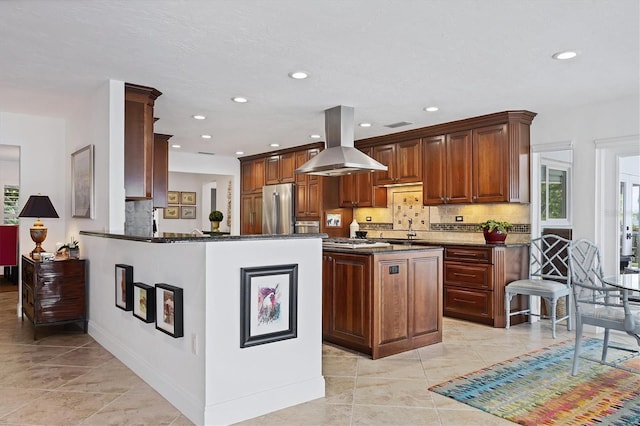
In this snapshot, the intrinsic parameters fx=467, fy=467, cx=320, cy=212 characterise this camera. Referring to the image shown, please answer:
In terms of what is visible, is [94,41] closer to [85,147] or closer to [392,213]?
[85,147]

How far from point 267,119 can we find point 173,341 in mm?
3361

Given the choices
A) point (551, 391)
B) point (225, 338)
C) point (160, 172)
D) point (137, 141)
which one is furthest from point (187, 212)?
point (551, 391)

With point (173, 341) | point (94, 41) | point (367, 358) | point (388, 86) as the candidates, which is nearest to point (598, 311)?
point (367, 358)

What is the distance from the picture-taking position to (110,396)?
116 inches

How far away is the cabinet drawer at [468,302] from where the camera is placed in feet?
16.5

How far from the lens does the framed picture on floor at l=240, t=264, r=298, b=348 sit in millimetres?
2676

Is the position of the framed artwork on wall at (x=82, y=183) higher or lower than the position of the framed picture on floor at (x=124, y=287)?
higher

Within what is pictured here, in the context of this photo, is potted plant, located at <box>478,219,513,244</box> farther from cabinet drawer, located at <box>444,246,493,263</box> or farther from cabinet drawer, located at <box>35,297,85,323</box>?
cabinet drawer, located at <box>35,297,85,323</box>

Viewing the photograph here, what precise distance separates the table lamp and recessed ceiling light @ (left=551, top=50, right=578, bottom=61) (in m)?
4.90

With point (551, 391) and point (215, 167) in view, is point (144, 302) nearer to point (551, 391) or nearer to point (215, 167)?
point (551, 391)

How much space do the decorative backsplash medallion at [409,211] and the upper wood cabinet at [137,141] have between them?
3785 mm

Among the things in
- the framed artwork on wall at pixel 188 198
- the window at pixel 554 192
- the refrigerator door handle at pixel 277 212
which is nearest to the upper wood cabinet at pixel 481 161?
the window at pixel 554 192

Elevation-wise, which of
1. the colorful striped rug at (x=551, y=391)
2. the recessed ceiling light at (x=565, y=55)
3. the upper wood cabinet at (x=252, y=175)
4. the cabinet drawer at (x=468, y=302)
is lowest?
the colorful striped rug at (x=551, y=391)

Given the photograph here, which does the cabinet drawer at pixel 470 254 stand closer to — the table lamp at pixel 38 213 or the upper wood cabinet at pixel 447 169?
the upper wood cabinet at pixel 447 169
